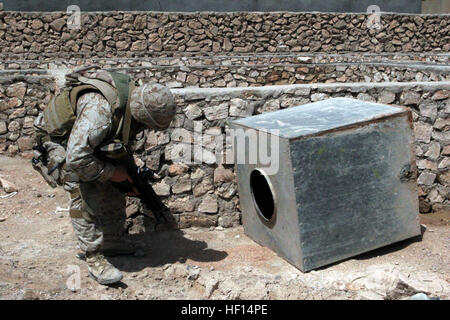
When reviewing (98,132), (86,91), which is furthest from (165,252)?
(86,91)

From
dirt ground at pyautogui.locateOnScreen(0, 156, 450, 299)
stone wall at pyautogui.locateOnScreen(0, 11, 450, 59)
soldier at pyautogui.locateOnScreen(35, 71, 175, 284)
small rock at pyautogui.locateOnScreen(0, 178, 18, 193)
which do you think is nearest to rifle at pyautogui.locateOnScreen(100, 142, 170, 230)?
soldier at pyautogui.locateOnScreen(35, 71, 175, 284)

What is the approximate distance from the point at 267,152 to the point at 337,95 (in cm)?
122

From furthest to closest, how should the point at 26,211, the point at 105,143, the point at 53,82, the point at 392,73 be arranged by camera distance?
the point at 392,73
the point at 53,82
the point at 26,211
the point at 105,143

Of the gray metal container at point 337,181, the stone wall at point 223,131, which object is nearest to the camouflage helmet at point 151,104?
the gray metal container at point 337,181

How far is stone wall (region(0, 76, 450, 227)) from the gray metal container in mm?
377

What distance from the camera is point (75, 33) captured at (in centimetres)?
1234

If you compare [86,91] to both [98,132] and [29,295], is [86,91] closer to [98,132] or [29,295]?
[98,132]

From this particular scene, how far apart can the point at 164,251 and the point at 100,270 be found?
711mm

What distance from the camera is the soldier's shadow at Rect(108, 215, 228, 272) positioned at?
3723 mm

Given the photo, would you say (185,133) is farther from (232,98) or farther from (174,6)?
(174,6)

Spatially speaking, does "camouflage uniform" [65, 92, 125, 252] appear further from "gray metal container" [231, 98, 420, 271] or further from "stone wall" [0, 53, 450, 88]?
"stone wall" [0, 53, 450, 88]

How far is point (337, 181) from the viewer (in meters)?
3.49

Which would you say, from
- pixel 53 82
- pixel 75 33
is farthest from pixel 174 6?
pixel 53 82

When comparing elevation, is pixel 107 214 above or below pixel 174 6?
below
